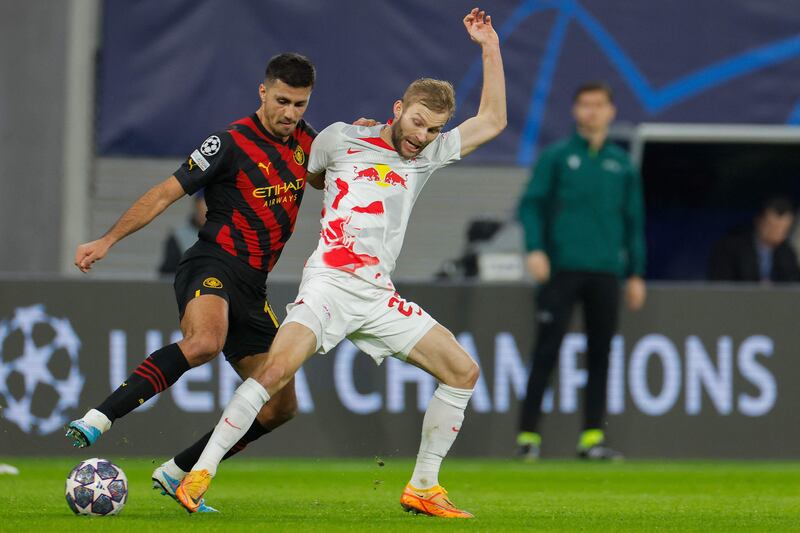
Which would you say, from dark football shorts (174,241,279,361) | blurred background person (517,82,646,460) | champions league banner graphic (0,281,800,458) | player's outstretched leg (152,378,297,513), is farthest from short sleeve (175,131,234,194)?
blurred background person (517,82,646,460)

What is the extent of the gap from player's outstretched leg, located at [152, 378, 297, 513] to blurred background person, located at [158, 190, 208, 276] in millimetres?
4733

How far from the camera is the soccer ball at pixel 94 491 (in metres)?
7.01

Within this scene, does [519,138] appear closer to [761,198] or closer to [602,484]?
[761,198]

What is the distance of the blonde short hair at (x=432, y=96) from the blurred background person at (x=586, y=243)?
395cm

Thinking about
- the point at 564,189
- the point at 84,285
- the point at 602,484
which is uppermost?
the point at 564,189

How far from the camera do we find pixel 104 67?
1416 centimetres

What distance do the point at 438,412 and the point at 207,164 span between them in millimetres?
1581

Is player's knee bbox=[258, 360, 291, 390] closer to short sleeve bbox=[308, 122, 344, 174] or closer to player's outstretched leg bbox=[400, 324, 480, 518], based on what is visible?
player's outstretched leg bbox=[400, 324, 480, 518]

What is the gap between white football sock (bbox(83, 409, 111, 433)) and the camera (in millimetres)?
6867

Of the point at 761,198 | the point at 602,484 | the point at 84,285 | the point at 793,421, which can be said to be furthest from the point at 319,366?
the point at 761,198

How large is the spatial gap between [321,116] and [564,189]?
3646mm

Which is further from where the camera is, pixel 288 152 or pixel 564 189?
pixel 564 189

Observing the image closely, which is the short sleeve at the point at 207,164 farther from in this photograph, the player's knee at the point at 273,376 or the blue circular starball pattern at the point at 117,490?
the blue circular starball pattern at the point at 117,490

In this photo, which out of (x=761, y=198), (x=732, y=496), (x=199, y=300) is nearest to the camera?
(x=199, y=300)
